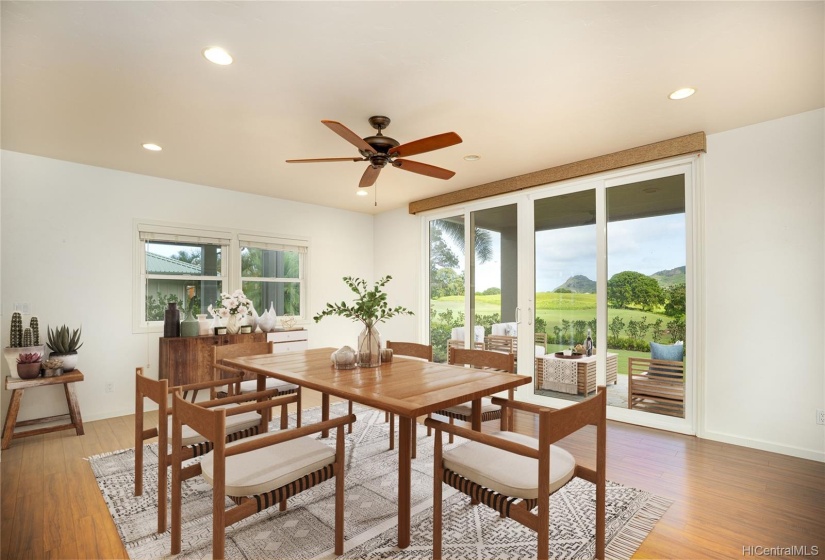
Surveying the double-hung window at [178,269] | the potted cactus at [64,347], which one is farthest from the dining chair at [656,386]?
the potted cactus at [64,347]

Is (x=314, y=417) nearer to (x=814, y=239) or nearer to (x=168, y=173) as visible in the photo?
(x=168, y=173)

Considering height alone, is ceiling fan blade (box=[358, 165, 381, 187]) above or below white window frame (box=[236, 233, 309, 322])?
above

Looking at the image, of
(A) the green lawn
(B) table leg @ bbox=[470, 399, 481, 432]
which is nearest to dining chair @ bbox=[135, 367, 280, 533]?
(B) table leg @ bbox=[470, 399, 481, 432]

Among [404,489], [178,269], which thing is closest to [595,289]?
[404,489]

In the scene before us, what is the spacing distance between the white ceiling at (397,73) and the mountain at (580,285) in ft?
4.10

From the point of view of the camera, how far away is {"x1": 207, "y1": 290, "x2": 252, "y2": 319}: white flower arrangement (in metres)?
4.47

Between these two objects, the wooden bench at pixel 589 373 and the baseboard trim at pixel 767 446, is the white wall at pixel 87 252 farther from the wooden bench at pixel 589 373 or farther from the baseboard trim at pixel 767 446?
the baseboard trim at pixel 767 446

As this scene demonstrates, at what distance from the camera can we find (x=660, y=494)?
7.88 feet

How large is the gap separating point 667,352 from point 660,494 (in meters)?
1.60

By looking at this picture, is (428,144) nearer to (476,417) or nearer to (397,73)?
(397,73)

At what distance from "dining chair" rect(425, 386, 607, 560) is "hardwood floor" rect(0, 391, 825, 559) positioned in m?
0.67

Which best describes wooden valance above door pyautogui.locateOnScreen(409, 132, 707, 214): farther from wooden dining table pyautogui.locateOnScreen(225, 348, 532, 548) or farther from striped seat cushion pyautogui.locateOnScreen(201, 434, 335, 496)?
striped seat cushion pyautogui.locateOnScreen(201, 434, 335, 496)

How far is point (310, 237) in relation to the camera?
579 centimetres

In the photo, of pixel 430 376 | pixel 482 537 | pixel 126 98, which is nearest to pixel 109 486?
pixel 430 376
